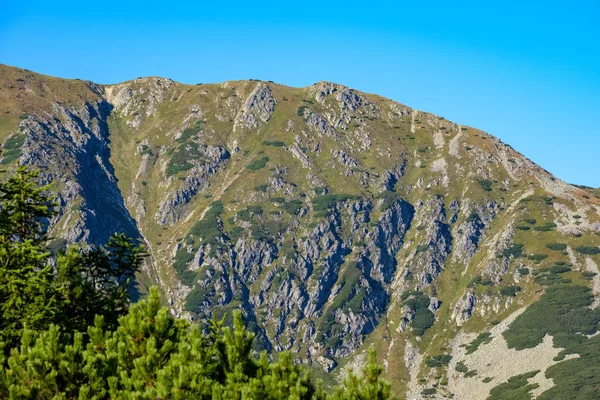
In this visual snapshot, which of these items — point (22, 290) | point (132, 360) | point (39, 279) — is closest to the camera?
point (132, 360)

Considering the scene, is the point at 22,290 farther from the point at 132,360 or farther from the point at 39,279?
the point at 132,360

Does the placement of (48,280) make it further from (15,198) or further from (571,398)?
(571,398)

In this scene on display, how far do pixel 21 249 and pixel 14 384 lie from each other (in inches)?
498

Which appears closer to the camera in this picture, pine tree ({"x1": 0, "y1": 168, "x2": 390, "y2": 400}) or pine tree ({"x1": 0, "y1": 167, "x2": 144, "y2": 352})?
pine tree ({"x1": 0, "y1": 168, "x2": 390, "y2": 400})

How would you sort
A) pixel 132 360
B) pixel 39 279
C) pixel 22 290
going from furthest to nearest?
pixel 22 290, pixel 39 279, pixel 132 360

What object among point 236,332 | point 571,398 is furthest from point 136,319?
point 571,398

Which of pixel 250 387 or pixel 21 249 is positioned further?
pixel 21 249

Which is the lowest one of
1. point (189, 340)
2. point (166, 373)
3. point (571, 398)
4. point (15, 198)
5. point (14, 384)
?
point (14, 384)

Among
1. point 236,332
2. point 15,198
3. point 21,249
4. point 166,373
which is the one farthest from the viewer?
point 15,198

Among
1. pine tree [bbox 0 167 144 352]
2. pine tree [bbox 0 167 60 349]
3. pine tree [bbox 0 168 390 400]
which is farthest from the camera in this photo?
pine tree [bbox 0 167 144 352]

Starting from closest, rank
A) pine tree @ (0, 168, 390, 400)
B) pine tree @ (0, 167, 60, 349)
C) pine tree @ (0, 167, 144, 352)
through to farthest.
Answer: pine tree @ (0, 168, 390, 400)
pine tree @ (0, 167, 60, 349)
pine tree @ (0, 167, 144, 352)

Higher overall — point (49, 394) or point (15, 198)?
point (15, 198)

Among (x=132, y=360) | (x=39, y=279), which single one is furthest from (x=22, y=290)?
(x=132, y=360)

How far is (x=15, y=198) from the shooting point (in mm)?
41875
